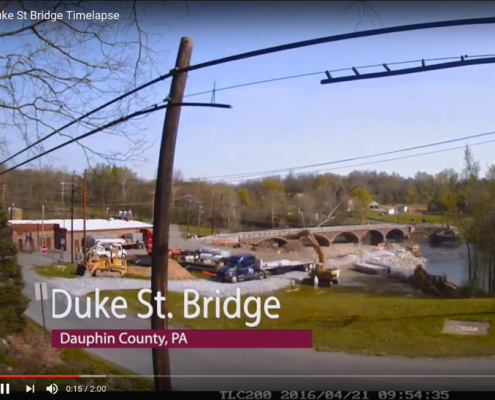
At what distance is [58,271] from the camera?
381 cm

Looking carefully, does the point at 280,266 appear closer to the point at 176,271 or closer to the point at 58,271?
the point at 176,271

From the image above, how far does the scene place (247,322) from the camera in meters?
3.66

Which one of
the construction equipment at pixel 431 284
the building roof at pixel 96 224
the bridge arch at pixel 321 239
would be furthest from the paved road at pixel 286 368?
the bridge arch at pixel 321 239

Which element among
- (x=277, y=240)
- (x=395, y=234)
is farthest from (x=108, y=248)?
(x=395, y=234)

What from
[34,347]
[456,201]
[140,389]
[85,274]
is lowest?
[140,389]

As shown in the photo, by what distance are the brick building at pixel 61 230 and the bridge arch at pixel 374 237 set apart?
5.96 ft

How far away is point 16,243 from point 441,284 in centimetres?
355

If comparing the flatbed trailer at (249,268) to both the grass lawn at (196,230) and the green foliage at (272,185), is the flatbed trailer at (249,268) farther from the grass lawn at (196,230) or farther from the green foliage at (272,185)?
the green foliage at (272,185)

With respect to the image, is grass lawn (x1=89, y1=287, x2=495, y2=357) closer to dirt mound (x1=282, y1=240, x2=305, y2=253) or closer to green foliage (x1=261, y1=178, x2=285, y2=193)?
dirt mound (x1=282, y1=240, x2=305, y2=253)

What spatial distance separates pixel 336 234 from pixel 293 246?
0.38 meters

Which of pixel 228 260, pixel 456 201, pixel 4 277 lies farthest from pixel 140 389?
pixel 456 201

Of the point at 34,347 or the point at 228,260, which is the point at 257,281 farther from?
the point at 34,347

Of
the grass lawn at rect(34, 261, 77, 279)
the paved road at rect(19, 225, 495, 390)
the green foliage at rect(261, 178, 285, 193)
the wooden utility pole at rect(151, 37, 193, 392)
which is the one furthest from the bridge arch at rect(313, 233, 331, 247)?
the grass lawn at rect(34, 261, 77, 279)

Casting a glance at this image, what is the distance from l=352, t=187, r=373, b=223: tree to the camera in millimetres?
3799
